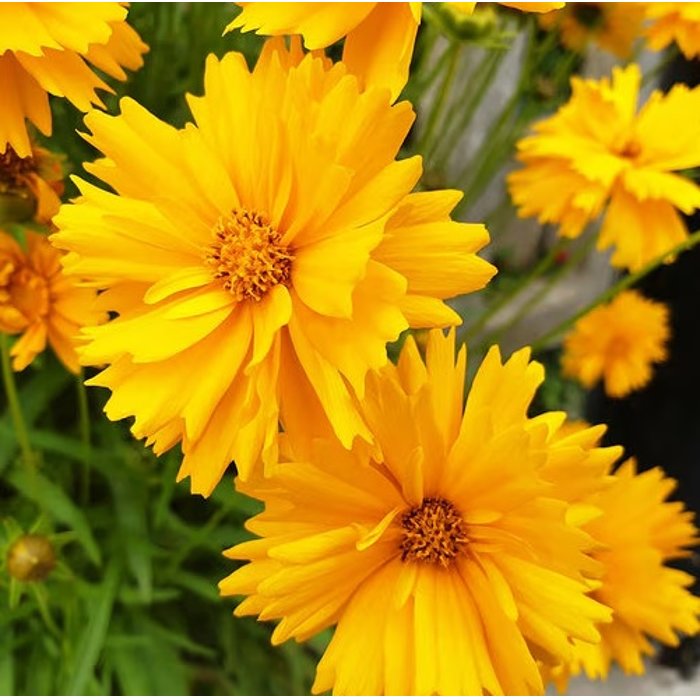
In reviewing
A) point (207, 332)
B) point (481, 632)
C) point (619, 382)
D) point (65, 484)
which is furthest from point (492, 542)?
point (619, 382)

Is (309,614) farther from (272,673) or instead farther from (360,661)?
(272,673)

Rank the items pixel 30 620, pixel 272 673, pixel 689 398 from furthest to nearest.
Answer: pixel 689 398
pixel 272 673
pixel 30 620

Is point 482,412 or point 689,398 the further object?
point 689,398

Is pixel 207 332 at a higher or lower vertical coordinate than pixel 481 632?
higher

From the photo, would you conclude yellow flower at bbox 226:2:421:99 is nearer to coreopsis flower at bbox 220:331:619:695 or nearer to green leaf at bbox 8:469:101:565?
coreopsis flower at bbox 220:331:619:695

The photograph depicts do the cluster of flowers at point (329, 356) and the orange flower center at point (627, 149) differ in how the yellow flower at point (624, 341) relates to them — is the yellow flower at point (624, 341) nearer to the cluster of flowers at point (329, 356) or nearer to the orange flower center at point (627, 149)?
the orange flower center at point (627, 149)

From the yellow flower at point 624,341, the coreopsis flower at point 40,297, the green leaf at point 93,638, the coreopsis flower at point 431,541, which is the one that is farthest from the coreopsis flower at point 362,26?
the yellow flower at point 624,341
